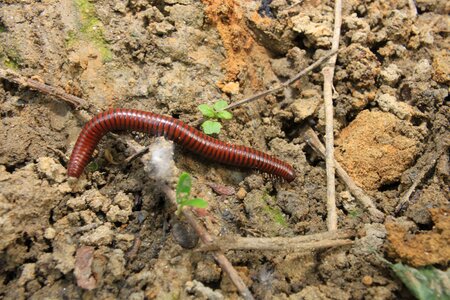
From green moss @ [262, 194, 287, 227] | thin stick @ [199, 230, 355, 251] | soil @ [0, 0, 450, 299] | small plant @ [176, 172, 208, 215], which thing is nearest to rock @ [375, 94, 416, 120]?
soil @ [0, 0, 450, 299]

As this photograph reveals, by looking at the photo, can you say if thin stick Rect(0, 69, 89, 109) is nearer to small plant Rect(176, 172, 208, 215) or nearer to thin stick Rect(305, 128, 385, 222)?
small plant Rect(176, 172, 208, 215)

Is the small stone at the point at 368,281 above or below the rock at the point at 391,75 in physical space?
below

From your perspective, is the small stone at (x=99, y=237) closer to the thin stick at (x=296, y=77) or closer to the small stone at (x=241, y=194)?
the small stone at (x=241, y=194)

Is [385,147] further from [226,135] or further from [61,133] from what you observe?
[61,133]

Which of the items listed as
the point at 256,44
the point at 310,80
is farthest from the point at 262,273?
the point at 256,44

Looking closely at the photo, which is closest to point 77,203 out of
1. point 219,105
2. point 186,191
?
point 186,191

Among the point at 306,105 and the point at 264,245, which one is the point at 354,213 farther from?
the point at 306,105

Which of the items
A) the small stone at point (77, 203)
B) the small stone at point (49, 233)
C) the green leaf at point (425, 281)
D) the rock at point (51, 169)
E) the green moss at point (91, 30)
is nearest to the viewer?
the green leaf at point (425, 281)

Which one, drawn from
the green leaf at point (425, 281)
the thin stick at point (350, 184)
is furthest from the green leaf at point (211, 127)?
the green leaf at point (425, 281)
